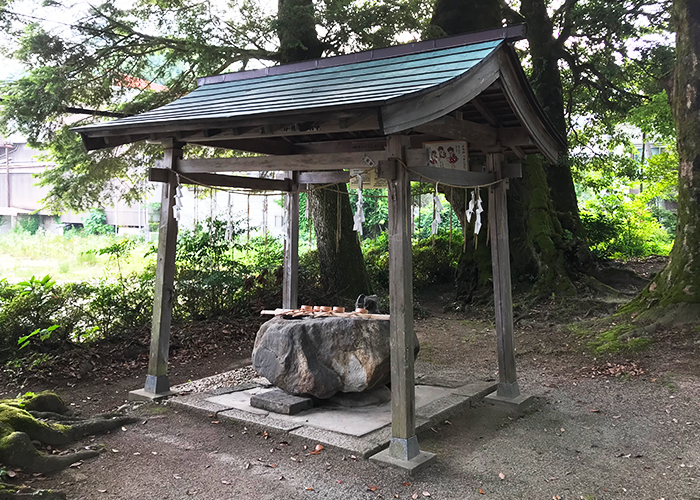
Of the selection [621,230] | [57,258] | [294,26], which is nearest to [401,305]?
[294,26]

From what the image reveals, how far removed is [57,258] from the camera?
52.1 feet

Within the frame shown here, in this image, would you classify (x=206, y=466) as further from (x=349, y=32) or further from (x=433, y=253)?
(x=433, y=253)

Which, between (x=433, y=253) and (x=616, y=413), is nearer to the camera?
(x=616, y=413)

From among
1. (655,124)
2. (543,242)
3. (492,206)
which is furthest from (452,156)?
(655,124)

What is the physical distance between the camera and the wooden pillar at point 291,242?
7609 millimetres

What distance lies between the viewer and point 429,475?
4.34 metres

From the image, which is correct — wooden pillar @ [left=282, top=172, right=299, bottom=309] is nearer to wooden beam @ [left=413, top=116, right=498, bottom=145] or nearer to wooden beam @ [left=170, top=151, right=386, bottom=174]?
wooden beam @ [left=170, top=151, right=386, bottom=174]

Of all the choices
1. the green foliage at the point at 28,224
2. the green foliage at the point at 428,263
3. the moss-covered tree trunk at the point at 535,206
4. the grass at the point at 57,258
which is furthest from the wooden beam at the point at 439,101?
the green foliage at the point at 28,224

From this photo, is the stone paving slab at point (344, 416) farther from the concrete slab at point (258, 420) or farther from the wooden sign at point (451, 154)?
the wooden sign at point (451, 154)

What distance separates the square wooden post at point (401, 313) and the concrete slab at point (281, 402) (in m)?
1.30

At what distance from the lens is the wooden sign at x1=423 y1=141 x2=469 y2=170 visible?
5.67 m

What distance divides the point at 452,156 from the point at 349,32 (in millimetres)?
5058

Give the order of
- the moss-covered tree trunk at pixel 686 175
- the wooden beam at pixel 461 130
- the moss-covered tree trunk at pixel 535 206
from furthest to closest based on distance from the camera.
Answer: the moss-covered tree trunk at pixel 535 206
the moss-covered tree trunk at pixel 686 175
the wooden beam at pixel 461 130

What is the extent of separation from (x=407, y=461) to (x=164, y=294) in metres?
3.49
